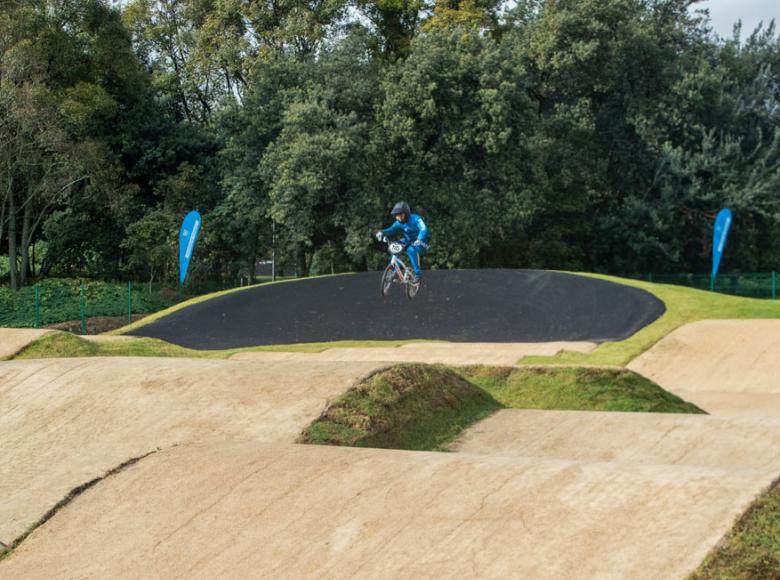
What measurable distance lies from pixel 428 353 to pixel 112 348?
4.92 m

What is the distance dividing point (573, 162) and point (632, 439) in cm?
2727

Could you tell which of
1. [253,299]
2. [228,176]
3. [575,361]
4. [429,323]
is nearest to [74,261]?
[228,176]

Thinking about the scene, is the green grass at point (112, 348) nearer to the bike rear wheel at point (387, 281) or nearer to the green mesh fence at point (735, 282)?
the bike rear wheel at point (387, 281)

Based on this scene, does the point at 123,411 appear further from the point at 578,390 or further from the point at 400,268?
the point at 400,268

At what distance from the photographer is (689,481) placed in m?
4.40

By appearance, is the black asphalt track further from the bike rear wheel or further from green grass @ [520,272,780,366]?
green grass @ [520,272,780,366]

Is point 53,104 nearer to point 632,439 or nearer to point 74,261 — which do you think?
point 74,261

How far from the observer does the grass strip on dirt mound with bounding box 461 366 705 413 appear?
901 cm

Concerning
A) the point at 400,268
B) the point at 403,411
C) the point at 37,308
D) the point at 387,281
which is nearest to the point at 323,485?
the point at 403,411

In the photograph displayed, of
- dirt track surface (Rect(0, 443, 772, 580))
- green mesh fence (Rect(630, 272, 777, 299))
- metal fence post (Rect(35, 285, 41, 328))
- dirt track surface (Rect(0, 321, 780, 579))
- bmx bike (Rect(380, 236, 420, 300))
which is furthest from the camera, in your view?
green mesh fence (Rect(630, 272, 777, 299))

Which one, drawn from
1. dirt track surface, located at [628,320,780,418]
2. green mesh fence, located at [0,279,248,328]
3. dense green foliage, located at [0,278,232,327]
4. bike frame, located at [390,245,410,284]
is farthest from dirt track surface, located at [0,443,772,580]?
dense green foliage, located at [0,278,232,327]

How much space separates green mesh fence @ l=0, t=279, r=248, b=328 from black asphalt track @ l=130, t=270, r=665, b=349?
5225mm

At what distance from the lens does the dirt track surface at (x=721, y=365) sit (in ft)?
36.0

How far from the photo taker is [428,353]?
47.5ft
